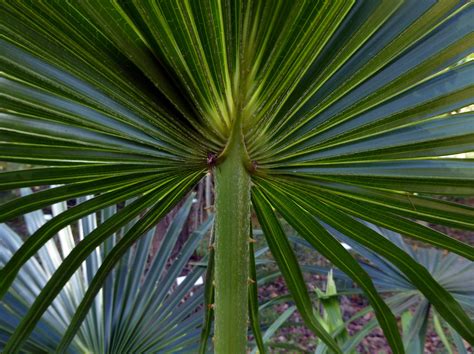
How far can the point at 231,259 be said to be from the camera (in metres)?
0.69

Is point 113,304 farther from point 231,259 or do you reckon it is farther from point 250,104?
point 250,104

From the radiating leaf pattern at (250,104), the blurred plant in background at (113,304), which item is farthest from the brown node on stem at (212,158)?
the blurred plant in background at (113,304)

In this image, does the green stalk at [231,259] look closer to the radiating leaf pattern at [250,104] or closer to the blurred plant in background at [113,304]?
the radiating leaf pattern at [250,104]

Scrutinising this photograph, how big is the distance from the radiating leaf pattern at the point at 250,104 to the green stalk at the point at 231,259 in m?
0.05

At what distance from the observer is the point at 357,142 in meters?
0.70

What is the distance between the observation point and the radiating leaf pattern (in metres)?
0.53

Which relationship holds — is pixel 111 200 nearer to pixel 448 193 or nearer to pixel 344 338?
pixel 448 193

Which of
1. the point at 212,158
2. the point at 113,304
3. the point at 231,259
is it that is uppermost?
the point at 212,158

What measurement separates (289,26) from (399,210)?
0.37 metres

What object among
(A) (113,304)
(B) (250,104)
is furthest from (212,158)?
(A) (113,304)

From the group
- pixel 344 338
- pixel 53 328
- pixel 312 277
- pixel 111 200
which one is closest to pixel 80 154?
pixel 111 200

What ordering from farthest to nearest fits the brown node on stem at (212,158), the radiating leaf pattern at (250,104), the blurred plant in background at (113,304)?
the blurred plant in background at (113,304)
the brown node on stem at (212,158)
the radiating leaf pattern at (250,104)

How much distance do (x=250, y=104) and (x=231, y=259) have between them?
25cm

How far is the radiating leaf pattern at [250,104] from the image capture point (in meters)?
0.53
